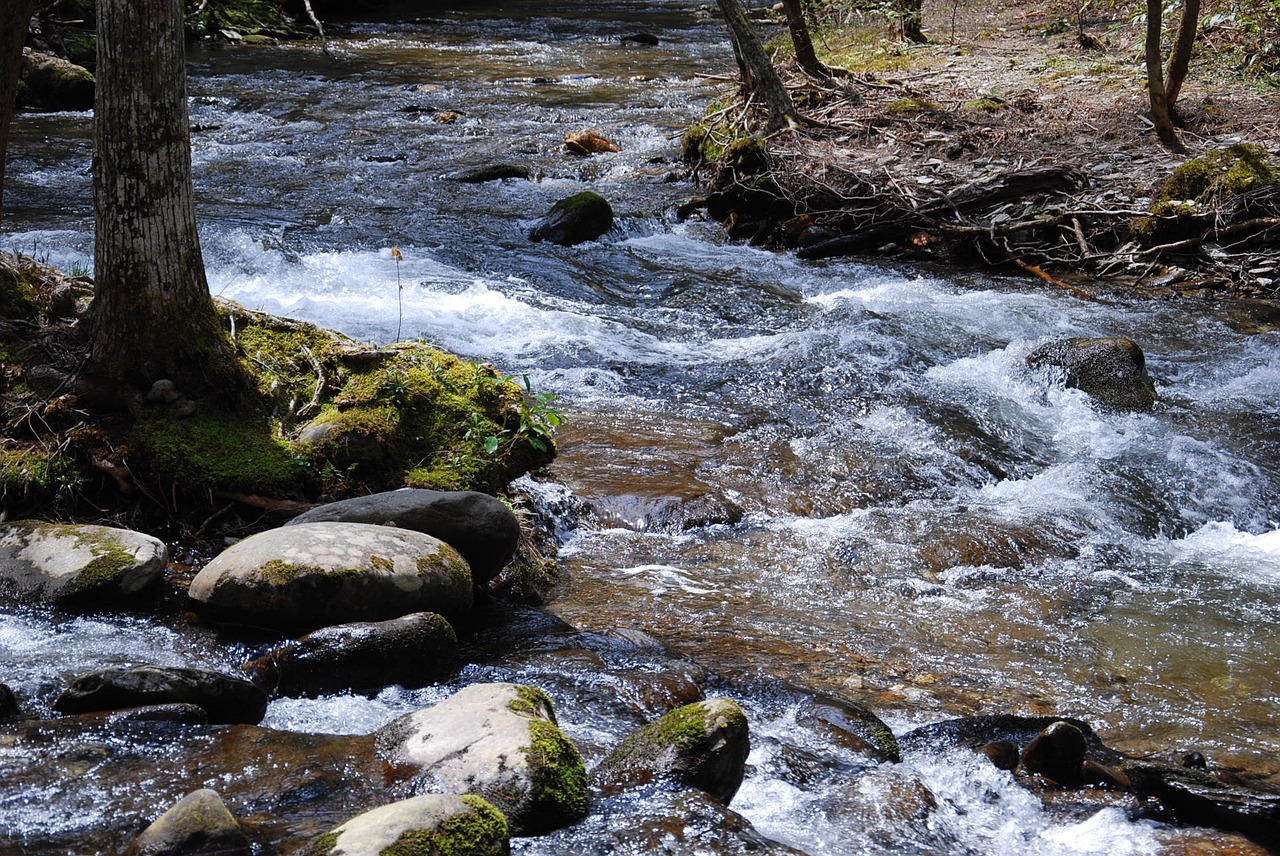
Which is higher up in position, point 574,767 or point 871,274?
point 871,274

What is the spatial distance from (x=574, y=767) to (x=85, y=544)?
250cm

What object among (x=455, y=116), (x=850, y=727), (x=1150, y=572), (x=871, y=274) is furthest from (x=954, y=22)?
(x=850, y=727)

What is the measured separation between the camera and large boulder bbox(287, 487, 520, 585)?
5.09m

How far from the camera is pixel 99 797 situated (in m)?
3.36

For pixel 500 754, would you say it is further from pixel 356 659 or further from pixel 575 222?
pixel 575 222

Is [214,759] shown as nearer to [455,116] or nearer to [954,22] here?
[455,116]

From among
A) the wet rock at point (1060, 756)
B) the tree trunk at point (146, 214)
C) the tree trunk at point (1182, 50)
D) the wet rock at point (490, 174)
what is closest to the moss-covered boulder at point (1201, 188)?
the tree trunk at point (1182, 50)

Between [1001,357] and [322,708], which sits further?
[1001,357]

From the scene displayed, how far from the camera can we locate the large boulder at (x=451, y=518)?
5.09 m

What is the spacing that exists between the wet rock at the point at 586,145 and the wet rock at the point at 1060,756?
42.2 feet

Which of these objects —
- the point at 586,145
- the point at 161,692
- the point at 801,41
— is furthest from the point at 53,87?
the point at 161,692

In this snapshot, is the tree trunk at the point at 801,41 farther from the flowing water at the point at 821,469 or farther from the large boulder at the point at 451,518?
the large boulder at the point at 451,518

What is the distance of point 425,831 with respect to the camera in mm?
2984

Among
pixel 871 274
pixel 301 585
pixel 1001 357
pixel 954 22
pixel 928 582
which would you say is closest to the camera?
pixel 301 585
